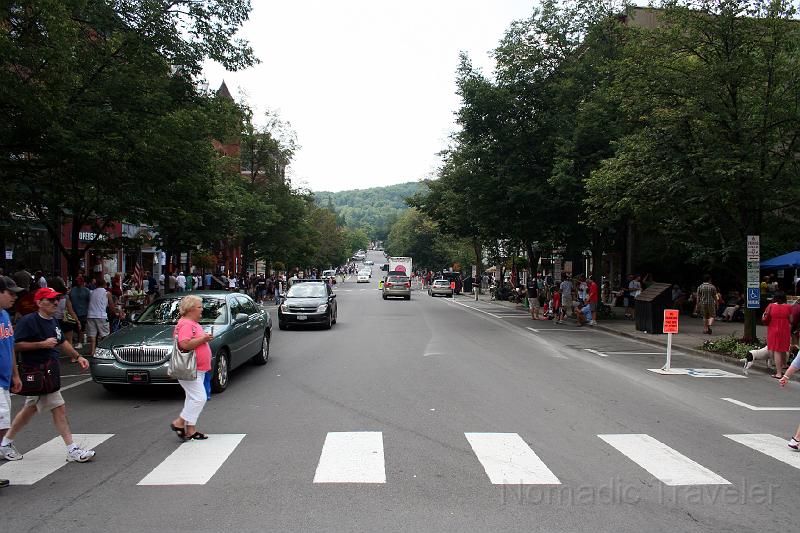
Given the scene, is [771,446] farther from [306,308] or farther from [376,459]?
[306,308]

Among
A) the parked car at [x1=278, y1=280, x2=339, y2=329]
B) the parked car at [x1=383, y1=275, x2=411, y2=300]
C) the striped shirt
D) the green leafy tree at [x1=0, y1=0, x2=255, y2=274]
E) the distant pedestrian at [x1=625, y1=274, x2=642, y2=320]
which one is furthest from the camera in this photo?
the parked car at [x1=383, y1=275, x2=411, y2=300]

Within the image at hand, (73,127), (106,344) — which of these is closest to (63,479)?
(106,344)

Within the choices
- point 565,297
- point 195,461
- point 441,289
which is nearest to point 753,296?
point 565,297

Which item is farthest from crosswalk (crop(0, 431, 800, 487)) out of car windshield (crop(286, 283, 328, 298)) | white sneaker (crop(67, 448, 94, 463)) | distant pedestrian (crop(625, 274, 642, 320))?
distant pedestrian (crop(625, 274, 642, 320))

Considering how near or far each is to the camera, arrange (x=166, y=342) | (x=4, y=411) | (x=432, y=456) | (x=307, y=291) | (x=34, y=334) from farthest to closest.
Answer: (x=307, y=291)
(x=166, y=342)
(x=432, y=456)
(x=34, y=334)
(x=4, y=411)

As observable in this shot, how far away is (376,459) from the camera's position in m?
6.17

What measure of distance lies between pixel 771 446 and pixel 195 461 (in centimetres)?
603

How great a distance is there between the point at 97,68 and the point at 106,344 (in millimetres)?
5330

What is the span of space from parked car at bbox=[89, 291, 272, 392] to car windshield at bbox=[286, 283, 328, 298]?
8495 millimetres

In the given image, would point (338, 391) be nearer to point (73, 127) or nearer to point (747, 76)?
point (73, 127)

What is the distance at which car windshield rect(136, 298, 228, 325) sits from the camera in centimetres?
1029

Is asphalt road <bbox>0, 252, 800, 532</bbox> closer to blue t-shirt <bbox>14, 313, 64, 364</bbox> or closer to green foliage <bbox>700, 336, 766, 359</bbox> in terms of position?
blue t-shirt <bbox>14, 313, 64, 364</bbox>

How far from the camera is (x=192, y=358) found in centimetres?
677

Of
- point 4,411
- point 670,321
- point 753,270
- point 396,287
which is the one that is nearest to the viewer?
point 4,411
